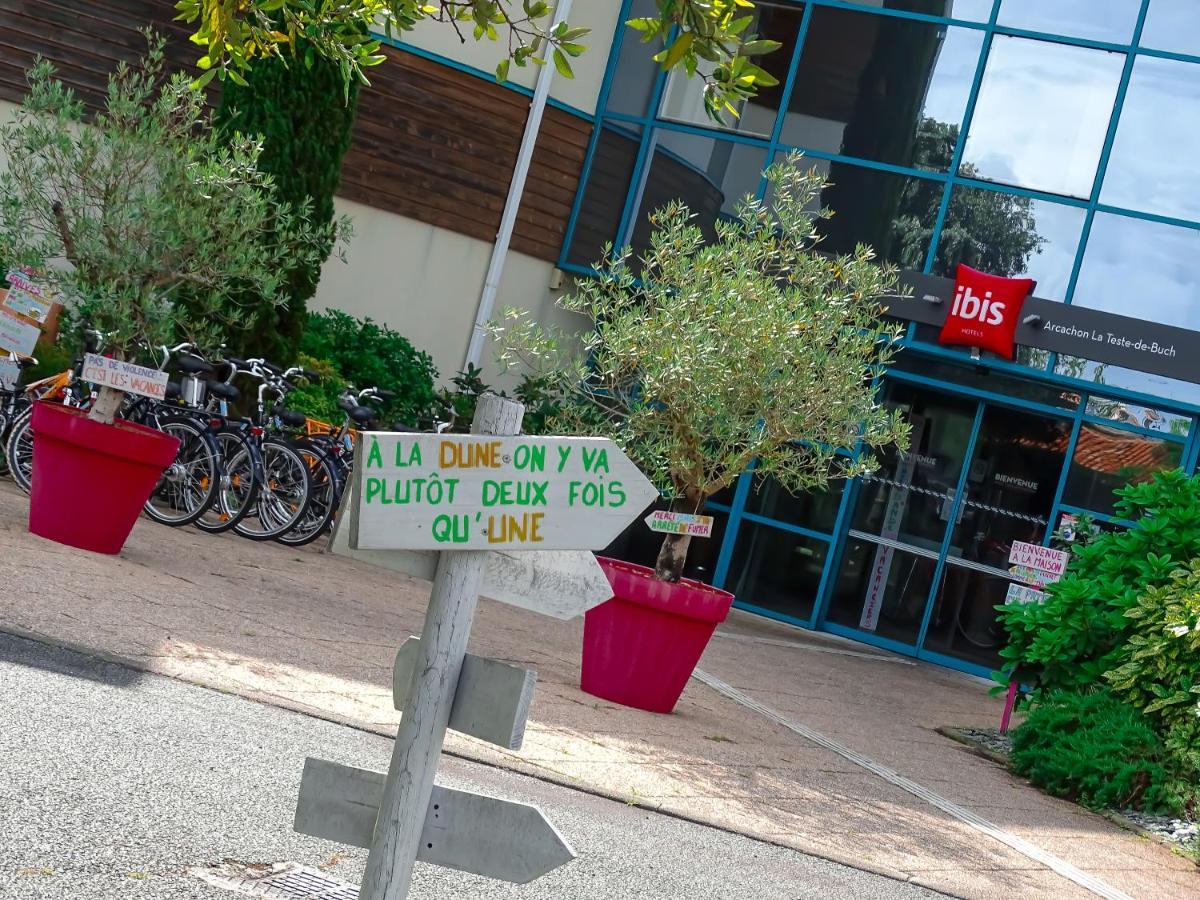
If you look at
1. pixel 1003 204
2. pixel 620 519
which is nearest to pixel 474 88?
pixel 1003 204

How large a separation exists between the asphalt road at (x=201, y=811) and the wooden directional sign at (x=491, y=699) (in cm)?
151

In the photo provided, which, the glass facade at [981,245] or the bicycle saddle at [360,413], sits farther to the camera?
the glass facade at [981,245]

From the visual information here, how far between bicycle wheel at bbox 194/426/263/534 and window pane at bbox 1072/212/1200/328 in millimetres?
7981

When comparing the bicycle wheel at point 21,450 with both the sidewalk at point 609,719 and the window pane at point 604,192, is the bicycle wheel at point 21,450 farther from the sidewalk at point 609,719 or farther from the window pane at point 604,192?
the window pane at point 604,192

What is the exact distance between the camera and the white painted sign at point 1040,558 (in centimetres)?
1127

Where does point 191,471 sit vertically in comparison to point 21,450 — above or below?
above

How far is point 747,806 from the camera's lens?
631 centimetres

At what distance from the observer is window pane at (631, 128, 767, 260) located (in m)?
15.9

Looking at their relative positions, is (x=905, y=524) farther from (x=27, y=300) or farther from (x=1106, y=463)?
(x=27, y=300)

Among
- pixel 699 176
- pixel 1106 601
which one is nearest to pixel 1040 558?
pixel 1106 601

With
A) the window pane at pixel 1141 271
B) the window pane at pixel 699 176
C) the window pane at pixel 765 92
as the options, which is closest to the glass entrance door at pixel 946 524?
the window pane at pixel 1141 271

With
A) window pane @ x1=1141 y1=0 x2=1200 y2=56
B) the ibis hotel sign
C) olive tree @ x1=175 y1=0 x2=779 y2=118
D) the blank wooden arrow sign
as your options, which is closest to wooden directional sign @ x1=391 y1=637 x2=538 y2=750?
the blank wooden arrow sign

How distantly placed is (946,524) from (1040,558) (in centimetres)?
337

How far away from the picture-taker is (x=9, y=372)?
11000 millimetres
